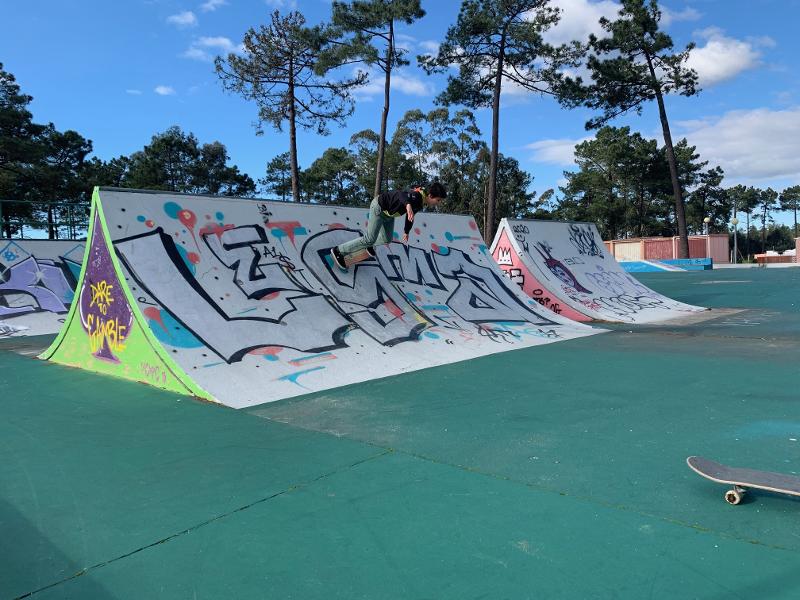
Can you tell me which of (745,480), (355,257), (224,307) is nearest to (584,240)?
(355,257)

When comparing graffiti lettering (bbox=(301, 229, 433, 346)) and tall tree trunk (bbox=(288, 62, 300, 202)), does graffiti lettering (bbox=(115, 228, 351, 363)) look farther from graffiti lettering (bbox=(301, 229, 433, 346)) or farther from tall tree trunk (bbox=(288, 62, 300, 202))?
tall tree trunk (bbox=(288, 62, 300, 202))

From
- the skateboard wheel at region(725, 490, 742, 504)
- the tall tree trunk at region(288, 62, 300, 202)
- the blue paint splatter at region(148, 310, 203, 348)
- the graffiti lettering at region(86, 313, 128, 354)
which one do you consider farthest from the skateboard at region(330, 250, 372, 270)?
the tall tree trunk at region(288, 62, 300, 202)

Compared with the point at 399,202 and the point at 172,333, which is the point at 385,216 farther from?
the point at 172,333

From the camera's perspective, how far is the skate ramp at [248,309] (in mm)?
5465

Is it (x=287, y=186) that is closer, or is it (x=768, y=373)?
(x=768, y=373)

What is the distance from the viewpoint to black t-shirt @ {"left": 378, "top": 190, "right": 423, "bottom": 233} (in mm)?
6836

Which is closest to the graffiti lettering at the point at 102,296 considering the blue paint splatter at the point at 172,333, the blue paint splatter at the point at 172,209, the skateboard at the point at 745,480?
the blue paint splatter at the point at 172,333

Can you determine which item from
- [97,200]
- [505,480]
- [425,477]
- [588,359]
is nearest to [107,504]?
[425,477]

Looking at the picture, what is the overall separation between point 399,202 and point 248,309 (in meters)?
2.44

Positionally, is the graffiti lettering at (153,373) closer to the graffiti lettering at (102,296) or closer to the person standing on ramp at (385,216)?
the graffiti lettering at (102,296)

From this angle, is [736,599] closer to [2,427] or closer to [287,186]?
[2,427]

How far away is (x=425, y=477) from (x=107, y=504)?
1.73m

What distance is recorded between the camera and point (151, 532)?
247 cm

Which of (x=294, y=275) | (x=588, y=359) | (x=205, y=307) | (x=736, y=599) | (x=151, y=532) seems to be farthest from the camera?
(x=294, y=275)
